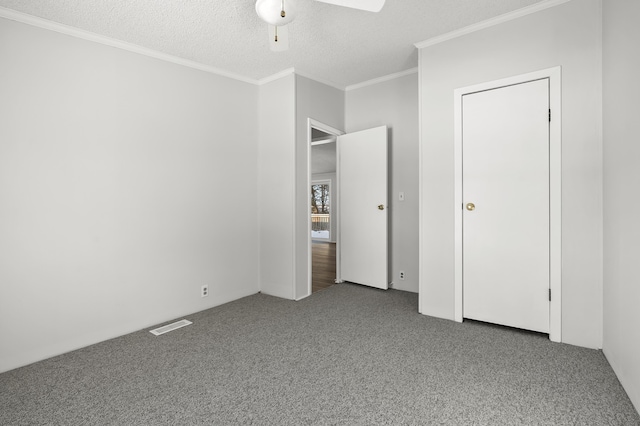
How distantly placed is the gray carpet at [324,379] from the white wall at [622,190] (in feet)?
0.70

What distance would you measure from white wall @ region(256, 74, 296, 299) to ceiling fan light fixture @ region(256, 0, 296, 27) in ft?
5.00

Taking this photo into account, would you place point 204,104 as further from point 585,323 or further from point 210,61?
point 585,323

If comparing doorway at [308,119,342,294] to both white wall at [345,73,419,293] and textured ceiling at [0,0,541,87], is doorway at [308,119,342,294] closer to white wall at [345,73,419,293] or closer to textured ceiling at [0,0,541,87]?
white wall at [345,73,419,293]

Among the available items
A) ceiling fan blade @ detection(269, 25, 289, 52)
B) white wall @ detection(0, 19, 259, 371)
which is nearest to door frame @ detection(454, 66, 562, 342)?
ceiling fan blade @ detection(269, 25, 289, 52)

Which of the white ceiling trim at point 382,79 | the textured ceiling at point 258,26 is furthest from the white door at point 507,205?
the white ceiling trim at point 382,79

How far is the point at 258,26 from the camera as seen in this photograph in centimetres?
260

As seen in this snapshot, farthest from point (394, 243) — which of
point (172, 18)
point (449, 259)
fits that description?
point (172, 18)

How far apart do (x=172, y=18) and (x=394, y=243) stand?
10.2ft

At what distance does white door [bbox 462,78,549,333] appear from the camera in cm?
244

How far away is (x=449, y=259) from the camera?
284 cm

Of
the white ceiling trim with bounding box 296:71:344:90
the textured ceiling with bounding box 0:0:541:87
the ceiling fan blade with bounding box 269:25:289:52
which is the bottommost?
the ceiling fan blade with bounding box 269:25:289:52

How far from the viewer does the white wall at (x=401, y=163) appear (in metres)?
3.73

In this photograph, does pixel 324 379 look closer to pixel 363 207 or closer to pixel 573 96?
pixel 363 207

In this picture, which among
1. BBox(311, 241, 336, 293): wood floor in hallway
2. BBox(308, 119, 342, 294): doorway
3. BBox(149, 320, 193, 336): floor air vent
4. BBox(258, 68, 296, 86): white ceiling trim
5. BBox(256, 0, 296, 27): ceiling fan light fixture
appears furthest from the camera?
BBox(311, 241, 336, 293): wood floor in hallway
